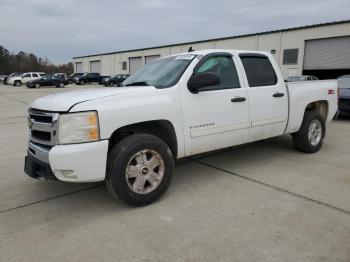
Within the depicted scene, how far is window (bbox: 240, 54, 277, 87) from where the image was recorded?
16.2ft

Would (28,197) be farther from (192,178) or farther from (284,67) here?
(284,67)

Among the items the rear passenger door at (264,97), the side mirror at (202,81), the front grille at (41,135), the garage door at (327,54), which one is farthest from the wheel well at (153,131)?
the garage door at (327,54)

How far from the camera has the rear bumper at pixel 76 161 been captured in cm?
329

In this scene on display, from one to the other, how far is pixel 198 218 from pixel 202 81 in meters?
1.62

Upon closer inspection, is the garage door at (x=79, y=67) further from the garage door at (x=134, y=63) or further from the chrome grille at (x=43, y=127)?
the chrome grille at (x=43, y=127)

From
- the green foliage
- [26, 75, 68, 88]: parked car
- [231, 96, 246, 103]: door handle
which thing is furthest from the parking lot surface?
the green foliage

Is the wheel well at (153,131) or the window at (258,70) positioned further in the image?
the window at (258,70)

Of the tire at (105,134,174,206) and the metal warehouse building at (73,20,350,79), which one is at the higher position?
the metal warehouse building at (73,20,350,79)

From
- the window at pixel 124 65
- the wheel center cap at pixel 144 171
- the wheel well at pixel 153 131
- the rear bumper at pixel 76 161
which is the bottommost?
the wheel center cap at pixel 144 171

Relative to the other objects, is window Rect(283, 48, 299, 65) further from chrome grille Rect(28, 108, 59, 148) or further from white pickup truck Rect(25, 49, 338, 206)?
chrome grille Rect(28, 108, 59, 148)

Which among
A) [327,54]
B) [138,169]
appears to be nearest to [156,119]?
[138,169]

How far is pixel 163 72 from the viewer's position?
4438mm

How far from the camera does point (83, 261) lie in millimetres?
2729

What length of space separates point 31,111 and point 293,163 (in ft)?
13.4
